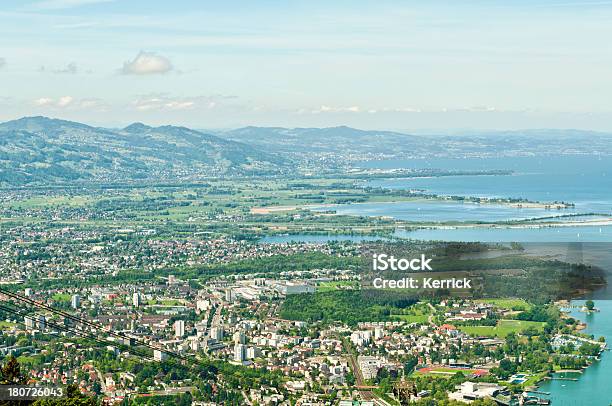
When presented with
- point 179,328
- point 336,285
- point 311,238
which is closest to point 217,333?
point 179,328

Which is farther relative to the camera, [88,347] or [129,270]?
[129,270]

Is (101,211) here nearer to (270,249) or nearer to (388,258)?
(270,249)

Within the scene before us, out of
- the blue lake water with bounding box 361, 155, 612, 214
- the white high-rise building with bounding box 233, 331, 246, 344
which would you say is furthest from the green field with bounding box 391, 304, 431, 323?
the blue lake water with bounding box 361, 155, 612, 214

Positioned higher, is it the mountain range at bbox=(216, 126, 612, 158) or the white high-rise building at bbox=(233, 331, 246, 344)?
the mountain range at bbox=(216, 126, 612, 158)

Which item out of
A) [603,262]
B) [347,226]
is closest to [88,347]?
[603,262]

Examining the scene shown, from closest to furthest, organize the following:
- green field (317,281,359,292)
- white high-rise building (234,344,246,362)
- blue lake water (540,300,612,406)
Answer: blue lake water (540,300,612,406) → white high-rise building (234,344,246,362) → green field (317,281,359,292)

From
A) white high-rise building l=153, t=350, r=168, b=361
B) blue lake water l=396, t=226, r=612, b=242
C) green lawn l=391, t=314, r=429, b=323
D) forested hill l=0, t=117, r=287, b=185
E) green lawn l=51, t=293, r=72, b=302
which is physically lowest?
green lawn l=51, t=293, r=72, b=302

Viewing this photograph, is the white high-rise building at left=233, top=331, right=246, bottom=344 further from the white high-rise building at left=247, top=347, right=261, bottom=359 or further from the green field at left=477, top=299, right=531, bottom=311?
the green field at left=477, top=299, right=531, bottom=311

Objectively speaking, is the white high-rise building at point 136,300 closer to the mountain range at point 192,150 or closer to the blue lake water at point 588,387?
the blue lake water at point 588,387
